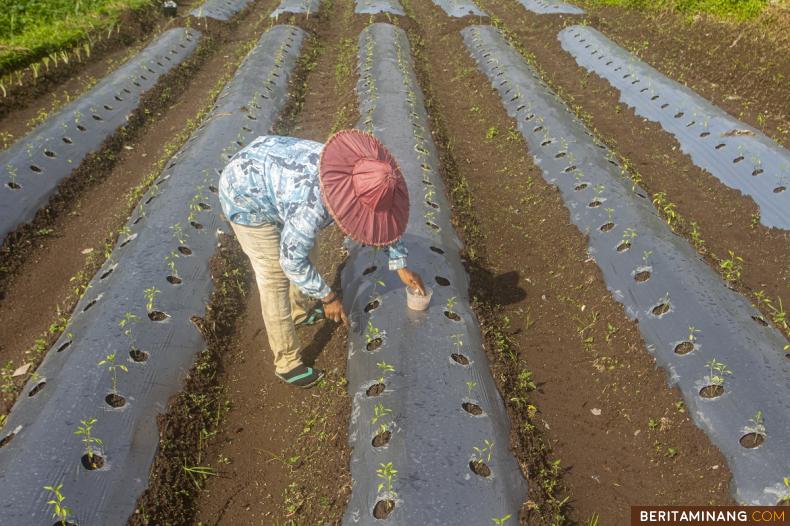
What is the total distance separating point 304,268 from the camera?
3.04 metres

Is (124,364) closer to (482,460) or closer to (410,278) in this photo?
(410,278)

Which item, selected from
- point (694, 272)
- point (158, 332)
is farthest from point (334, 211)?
point (694, 272)

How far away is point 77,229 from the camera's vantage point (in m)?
6.20

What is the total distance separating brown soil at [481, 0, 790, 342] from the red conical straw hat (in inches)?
150

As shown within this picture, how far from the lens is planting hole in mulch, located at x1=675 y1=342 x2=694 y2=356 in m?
3.93

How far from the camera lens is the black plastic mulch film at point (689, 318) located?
10.7ft

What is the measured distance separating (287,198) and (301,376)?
63.0 inches

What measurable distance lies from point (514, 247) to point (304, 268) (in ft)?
10.6

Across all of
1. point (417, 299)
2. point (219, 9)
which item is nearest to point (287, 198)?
point (417, 299)

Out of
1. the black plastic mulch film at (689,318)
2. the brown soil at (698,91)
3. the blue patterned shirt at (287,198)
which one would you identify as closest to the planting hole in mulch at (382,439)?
the blue patterned shirt at (287,198)

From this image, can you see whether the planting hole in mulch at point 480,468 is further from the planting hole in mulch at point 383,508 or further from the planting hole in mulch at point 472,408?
the planting hole in mulch at point 383,508

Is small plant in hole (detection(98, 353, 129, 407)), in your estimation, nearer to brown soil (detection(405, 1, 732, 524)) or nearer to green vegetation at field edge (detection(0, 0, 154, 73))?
brown soil (detection(405, 1, 732, 524))

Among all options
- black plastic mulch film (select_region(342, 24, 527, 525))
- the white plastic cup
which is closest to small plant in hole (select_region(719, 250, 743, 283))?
black plastic mulch film (select_region(342, 24, 527, 525))

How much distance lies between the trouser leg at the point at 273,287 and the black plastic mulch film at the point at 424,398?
482 millimetres
